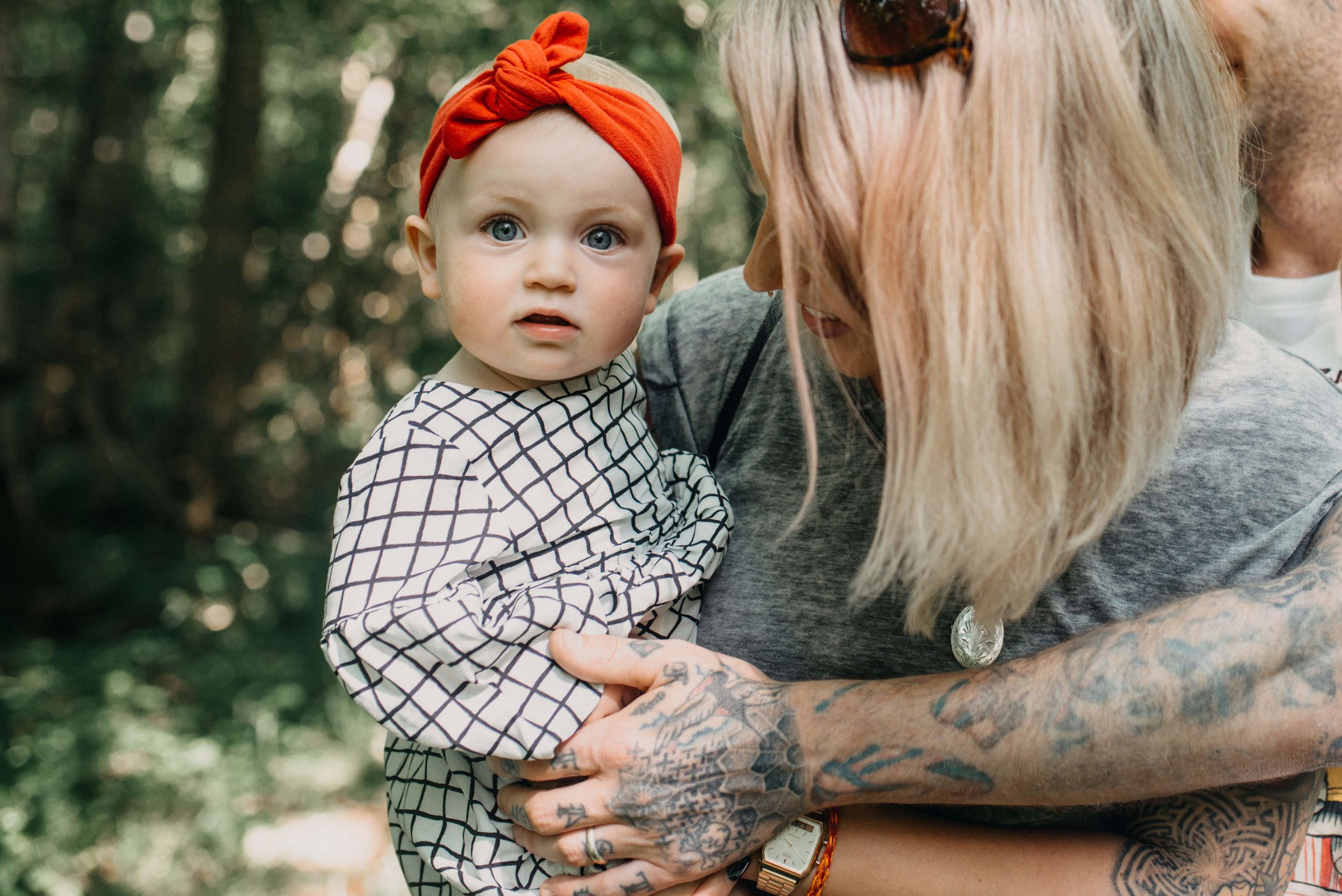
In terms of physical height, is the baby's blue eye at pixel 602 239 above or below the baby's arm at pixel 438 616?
above

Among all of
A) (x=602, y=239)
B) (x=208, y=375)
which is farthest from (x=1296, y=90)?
(x=208, y=375)

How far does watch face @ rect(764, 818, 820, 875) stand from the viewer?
5.31 ft

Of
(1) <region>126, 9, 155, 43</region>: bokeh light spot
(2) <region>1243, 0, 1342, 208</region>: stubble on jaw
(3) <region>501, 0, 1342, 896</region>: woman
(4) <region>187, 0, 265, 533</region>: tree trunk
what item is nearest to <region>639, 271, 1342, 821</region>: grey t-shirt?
(3) <region>501, 0, 1342, 896</region>: woman

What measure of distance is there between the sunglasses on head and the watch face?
113cm

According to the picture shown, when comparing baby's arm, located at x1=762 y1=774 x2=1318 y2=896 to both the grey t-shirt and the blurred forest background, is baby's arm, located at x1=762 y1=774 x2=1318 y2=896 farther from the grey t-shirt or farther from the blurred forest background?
the blurred forest background

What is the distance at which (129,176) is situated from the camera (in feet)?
33.4

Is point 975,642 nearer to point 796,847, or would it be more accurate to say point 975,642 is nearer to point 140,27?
point 796,847

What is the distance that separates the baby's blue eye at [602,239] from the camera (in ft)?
5.36

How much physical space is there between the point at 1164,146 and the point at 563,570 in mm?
1042

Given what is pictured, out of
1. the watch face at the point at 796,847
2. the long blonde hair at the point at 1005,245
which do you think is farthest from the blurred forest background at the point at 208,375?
the watch face at the point at 796,847

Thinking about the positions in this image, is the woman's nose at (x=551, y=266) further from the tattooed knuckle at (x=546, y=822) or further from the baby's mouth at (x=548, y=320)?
the tattooed knuckle at (x=546, y=822)

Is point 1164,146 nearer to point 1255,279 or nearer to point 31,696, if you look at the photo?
point 1255,279

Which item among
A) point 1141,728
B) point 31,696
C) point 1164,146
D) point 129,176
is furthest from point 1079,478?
point 129,176

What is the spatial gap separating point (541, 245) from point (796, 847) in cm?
102
